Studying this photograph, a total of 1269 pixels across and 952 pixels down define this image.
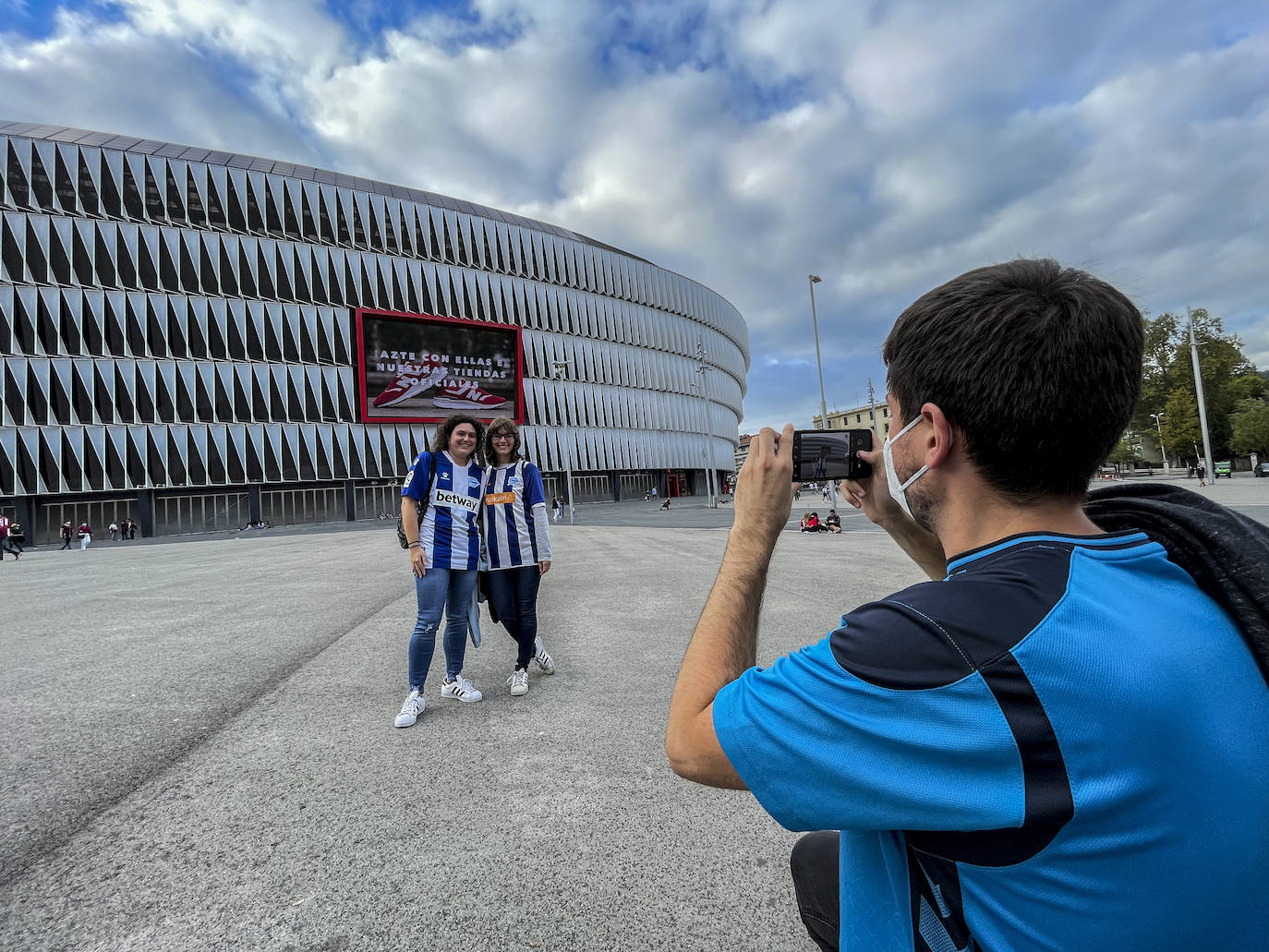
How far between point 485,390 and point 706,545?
37236 millimetres

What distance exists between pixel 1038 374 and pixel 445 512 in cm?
367

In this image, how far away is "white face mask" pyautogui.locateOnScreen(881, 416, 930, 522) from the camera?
1.14 metres

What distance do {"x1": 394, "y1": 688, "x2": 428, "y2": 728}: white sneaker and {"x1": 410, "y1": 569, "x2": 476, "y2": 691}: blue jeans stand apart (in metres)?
0.07

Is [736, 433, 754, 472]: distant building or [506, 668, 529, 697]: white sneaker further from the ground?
[736, 433, 754, 472]: distant building

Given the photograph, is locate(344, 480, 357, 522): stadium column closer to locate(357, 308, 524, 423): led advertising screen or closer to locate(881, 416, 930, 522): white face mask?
locate(357, 308, 524, 423): led advertising screen

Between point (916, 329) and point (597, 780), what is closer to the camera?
point (916, 329)

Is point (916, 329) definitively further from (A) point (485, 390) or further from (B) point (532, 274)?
(B) point (532, 274)

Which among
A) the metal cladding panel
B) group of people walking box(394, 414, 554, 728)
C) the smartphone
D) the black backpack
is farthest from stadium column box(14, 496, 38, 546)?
the smartphone

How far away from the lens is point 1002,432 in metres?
0.98

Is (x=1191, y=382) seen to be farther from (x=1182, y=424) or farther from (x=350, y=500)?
(x=350, y=500)

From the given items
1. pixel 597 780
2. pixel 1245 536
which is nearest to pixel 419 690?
pixel 597 780

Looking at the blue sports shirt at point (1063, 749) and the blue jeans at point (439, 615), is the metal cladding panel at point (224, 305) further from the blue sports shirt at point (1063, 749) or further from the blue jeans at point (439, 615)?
the blue sports shirt at point (1063, 749)

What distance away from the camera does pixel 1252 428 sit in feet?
153

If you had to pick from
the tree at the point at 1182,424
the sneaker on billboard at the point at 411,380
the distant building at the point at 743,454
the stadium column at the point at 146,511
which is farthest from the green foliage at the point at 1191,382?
the stadium column at the point at 146,511
